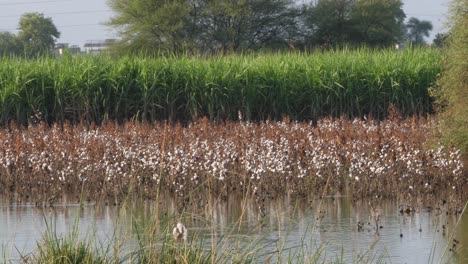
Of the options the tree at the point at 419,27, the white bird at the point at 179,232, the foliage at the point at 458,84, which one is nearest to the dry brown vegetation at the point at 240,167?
the foliage at the point at 458,84

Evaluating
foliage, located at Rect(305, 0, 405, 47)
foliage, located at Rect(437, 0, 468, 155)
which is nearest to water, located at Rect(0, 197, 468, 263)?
foliage, located at Rect(437, 0, 468, 155)

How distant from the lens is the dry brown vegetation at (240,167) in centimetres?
1355

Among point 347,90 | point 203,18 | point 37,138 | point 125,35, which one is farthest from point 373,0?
point 37,138

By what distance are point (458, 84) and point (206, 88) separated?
10.2 m

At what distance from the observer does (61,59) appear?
85.0ft

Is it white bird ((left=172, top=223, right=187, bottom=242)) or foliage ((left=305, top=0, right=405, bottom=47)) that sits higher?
foliage ((left=305, top=0, right=405, bottom=47))

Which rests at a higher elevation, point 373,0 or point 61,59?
point 373,0

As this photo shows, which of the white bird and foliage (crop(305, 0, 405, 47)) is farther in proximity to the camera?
foliage (crop(305, 0, 405, 47))

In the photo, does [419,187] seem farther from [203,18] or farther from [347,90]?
[203,18]

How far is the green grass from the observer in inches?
942

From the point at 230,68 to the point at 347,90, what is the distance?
273 cm

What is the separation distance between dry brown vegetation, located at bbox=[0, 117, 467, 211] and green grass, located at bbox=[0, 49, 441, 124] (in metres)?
6.86

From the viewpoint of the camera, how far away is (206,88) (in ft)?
81.6

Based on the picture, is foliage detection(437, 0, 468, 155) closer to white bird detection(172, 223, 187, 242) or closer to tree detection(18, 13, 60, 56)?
white bird detection(172, 223, 187, 242)
